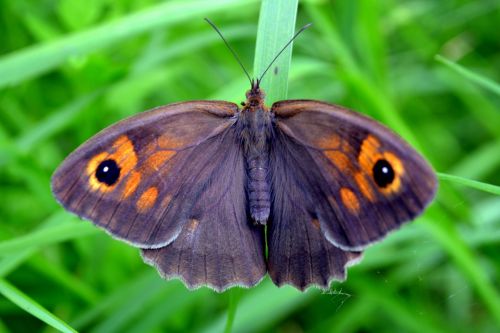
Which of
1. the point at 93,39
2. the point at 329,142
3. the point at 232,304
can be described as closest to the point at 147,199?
the point at 232,304

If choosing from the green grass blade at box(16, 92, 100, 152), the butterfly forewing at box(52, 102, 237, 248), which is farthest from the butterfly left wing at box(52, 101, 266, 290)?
the green grass blade at box(16, 92, 100, 152)

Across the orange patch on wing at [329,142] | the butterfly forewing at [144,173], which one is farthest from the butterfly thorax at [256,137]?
the orange patch on wing at [329,142]

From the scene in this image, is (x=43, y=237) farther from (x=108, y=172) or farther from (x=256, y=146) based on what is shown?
(x=256, y=146)

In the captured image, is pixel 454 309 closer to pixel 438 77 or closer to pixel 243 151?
pixel 438 77

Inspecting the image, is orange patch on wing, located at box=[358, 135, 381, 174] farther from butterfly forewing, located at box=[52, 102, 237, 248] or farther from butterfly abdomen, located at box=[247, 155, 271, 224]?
butterfly forewing, located at box=[52, 102, 237, 248]

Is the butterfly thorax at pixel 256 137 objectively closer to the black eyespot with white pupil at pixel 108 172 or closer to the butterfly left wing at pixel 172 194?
the butterfly left wing at pixel 172 194

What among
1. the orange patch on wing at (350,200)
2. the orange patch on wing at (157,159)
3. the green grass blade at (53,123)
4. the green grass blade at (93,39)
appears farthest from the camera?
the green grass blade at (53,123)

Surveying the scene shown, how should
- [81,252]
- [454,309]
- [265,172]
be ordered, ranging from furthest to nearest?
1. [454,309]
2. [81,252]
3. [265,172]

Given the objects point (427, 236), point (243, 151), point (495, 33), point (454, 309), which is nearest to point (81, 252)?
point (243, 151)

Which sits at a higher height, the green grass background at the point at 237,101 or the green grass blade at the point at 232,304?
the green grass background at the point at 237,101
